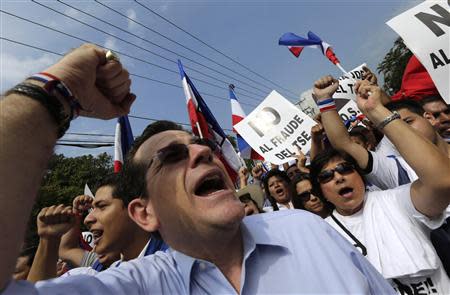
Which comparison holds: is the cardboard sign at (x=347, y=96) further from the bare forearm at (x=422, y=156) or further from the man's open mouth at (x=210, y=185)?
the man's open mouth at (x=210, y=185)

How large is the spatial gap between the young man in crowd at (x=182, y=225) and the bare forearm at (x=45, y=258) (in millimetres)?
1487

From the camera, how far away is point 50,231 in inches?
114

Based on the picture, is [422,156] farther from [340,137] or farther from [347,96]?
[347,96]

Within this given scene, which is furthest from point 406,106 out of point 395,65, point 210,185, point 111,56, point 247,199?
point 395,65

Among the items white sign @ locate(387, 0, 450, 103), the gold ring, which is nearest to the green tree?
white sign @ locate(387, 0, 450, 103)

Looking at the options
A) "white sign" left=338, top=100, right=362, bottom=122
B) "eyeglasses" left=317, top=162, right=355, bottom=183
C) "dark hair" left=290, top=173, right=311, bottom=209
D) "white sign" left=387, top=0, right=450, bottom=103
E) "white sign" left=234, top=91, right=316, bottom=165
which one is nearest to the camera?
"eyeglasses" left=317, top=162, right=355, bottom=183

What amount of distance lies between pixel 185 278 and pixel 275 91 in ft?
17.6

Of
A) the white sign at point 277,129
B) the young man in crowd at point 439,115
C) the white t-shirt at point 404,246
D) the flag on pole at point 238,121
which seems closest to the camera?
the white t-shirt at point 404,246

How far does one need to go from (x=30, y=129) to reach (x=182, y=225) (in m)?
0.77

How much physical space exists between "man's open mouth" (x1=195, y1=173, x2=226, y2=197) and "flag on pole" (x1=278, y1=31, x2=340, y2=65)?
5854mm

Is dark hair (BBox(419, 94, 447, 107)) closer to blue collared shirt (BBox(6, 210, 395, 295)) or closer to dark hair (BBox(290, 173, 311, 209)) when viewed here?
dark hair (BBox(290, 173, 311, 209))

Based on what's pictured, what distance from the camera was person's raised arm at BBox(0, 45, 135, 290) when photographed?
97 centimetres

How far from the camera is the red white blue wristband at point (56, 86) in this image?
114 centimetres

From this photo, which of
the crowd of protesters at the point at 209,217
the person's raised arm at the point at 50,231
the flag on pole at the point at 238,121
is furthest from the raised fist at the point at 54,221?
the flag on pole at the point at 238,121
